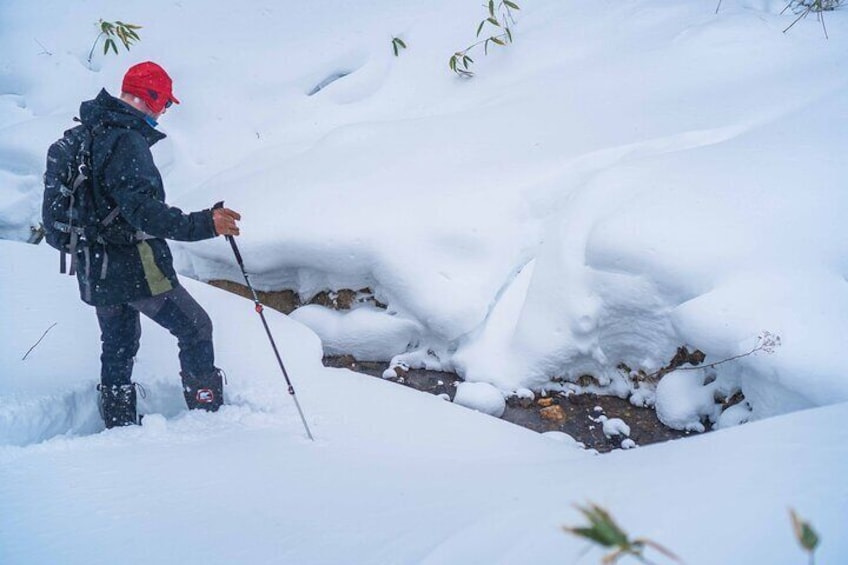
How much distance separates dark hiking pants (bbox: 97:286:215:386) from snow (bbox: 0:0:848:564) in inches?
10.8

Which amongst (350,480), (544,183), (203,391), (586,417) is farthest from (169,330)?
(544,183)

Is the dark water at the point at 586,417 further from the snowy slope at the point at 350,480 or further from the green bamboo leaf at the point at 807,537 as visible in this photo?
the green bamboo leaf at the point at 807,537

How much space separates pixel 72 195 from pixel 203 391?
3.64ft

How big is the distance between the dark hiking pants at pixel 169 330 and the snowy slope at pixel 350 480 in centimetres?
26

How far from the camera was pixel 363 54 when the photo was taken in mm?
6184

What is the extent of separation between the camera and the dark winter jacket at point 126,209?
231cm

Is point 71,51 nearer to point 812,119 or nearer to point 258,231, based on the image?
point 258,231

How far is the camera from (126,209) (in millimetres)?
2314

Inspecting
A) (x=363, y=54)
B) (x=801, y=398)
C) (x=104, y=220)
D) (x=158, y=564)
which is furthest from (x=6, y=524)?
(x=363, y=54)

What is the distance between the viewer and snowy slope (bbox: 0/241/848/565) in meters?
1.30

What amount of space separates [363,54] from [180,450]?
5143mm

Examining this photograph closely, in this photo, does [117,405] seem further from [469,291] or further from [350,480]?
[469,291]

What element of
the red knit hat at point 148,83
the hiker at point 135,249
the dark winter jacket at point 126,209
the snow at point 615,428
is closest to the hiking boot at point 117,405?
the hiker at point 135,249

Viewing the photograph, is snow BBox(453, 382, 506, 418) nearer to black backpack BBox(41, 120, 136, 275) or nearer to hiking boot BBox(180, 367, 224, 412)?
hiking boot BBox(180, 367, 224, 412)
